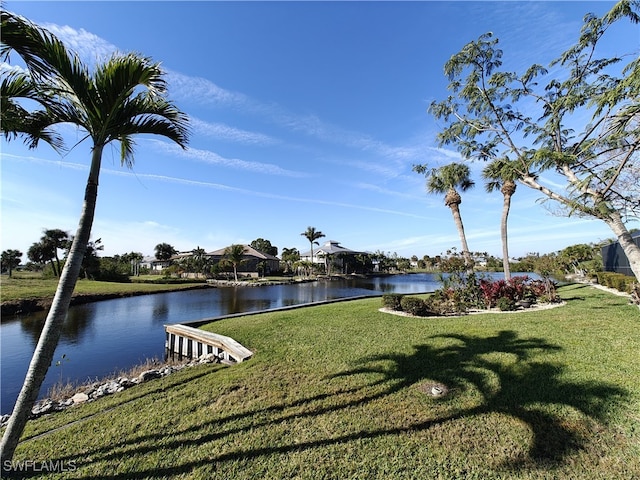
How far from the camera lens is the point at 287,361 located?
246 inches

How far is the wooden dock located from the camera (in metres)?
7.06

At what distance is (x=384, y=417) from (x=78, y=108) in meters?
5.37

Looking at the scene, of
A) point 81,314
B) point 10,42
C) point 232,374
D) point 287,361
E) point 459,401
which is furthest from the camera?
point 81,314

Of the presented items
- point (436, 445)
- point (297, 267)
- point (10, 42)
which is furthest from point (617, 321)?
point (297, 267)

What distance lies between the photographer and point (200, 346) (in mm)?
8633

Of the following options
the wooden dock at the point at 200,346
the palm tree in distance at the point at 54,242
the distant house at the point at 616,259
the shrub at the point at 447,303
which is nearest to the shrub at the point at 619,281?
the distant house at the point at 616,259

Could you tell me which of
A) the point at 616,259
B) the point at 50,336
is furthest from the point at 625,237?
the point at 616,259

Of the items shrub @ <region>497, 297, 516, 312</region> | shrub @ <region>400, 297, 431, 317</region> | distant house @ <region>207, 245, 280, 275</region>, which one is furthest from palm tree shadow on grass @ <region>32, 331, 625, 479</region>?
distant house @ <region>207, 245, 280, 275</region>

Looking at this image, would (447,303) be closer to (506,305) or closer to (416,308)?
(506,305)

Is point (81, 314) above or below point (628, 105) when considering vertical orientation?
below

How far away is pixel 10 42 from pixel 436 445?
20.1 feet

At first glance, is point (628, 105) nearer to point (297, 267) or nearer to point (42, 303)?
point (42, 303)

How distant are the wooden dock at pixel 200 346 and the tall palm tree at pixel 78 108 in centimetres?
438

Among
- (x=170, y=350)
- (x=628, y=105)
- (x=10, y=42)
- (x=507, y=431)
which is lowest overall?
(x=170, y=350)
